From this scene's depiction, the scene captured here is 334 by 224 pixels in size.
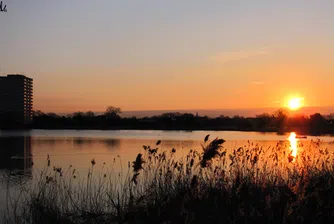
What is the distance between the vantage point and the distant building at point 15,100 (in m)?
98.7

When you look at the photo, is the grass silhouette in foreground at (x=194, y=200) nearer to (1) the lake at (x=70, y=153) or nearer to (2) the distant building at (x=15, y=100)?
(1) the lake at (x=70, y=153)

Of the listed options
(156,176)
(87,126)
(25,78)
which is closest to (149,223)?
(156,176)

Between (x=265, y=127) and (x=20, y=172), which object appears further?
(x=265, y=127)

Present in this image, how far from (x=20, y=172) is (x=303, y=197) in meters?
11.3

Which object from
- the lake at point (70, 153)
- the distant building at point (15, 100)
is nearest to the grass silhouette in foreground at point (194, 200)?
the lake at point (70, 153)

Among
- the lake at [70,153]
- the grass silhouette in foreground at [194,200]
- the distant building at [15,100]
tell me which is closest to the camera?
the grass silhouette in foreground at [194,200]

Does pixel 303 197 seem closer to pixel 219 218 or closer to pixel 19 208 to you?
pixel 219 218

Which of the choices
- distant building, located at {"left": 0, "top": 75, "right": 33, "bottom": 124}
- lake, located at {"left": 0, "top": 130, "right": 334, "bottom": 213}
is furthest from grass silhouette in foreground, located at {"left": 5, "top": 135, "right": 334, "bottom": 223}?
distant building, located at {"left": 0, "top": 75, "right": 33, "bottom": 124}

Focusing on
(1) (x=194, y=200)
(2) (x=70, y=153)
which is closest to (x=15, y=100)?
(2) (x=70, y=153)

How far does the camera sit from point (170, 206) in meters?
6.02

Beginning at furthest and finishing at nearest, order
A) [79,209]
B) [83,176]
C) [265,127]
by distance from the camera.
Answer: [265,127] < [83,176] < [79,209]

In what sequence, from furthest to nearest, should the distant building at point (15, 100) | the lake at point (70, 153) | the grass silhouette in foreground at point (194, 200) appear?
the distant building at point (15, 100), the lake at point (70, 153), the grass silhouette in foreground at point (194, 200)

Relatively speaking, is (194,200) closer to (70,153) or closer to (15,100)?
(70,153)

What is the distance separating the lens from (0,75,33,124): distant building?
9869 cm
